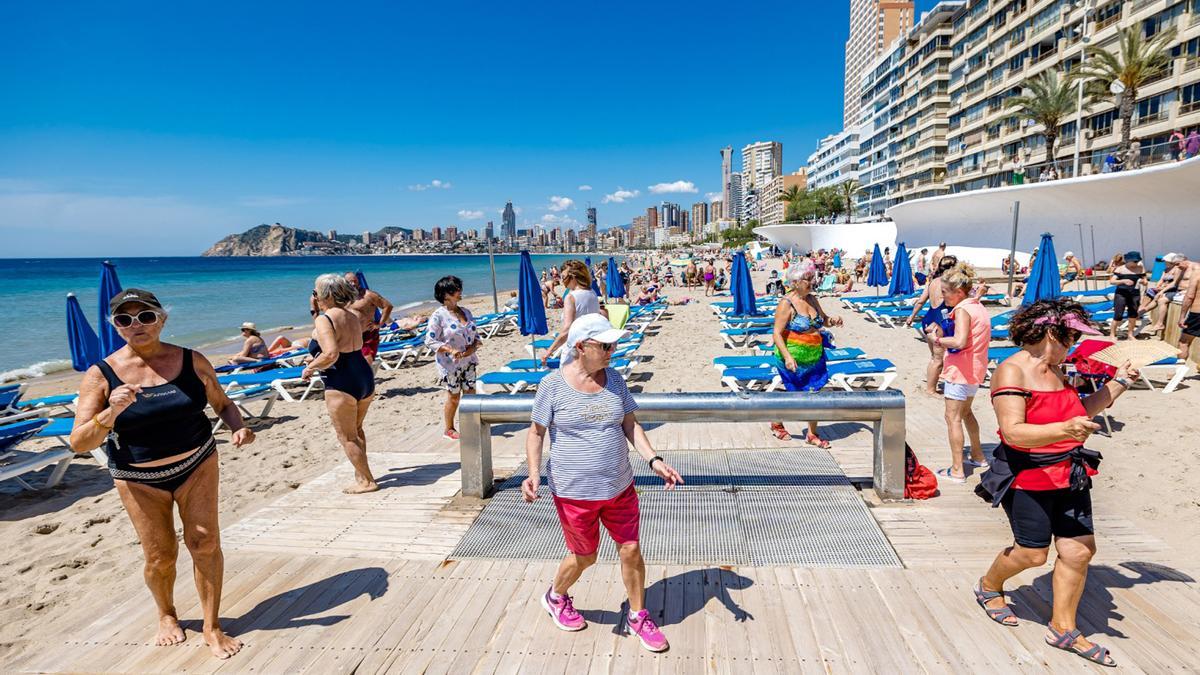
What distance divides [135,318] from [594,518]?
2.13 meters

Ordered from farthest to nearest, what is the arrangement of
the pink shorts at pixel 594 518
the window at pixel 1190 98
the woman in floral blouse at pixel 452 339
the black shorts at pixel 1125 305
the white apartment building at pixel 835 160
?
1. the white apartment building at pixel 835 160
2. the window at pixel 1190 98
3. the black shorts at pixel 1125 305
4. the woman in floral blouse at pixel 452 339
5. the pink shorts at pixel 594 518

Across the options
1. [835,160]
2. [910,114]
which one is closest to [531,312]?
[910,114]

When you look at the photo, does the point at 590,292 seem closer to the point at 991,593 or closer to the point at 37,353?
the point at 991,593

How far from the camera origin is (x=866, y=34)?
119 meters

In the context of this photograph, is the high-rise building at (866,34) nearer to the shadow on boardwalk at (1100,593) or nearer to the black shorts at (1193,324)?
the black shorts at (1193,324)

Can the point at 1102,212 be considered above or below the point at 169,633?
above

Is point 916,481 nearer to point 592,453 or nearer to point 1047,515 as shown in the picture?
point 1047,515

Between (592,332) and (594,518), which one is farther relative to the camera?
(594,518)

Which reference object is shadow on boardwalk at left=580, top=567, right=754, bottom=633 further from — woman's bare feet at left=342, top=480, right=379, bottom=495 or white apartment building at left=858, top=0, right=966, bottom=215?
white apartment building at left=858, top=0, right=966, bottom=215

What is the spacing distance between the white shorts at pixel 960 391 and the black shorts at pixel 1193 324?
5173 mm

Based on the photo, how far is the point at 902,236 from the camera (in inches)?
1500

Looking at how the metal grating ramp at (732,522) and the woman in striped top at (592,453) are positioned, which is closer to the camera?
the woman in striped top at (592,453)

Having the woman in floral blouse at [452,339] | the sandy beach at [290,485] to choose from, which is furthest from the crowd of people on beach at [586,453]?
the woman in floral blouse at [452,339]

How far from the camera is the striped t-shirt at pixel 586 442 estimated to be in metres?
2.49
